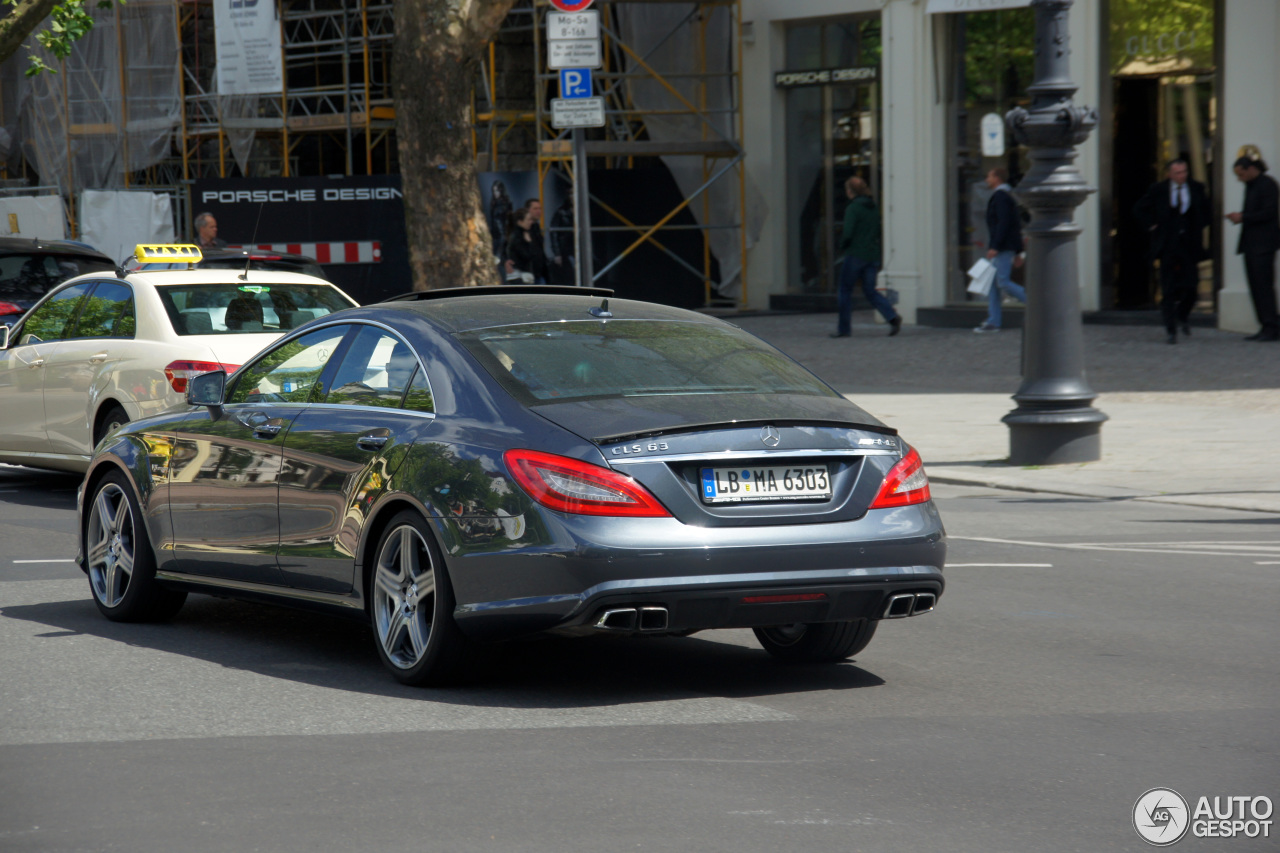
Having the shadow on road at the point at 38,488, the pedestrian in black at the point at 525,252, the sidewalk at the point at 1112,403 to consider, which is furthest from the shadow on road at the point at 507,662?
the pedestrian in black at the point at 525,252

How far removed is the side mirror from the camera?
287 inches

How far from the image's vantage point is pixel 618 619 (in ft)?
18.5

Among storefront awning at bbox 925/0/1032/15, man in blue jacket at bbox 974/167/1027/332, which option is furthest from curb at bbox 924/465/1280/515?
storefront awning at bbox 925/0/1032/15

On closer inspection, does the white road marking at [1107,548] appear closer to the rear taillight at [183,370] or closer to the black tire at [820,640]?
the black tire at [820,640]

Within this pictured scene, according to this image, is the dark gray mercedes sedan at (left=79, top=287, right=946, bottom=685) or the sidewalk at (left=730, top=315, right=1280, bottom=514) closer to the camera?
the dark gray mercedes sedan at (left=79, top=287, right=946, bottom=685)

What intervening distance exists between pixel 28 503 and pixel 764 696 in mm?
7588

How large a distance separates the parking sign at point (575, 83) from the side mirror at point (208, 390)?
7493mm

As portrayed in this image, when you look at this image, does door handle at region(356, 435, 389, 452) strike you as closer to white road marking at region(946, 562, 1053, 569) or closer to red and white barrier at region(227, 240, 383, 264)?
white road marking at region(946, 562, 1053, 569)

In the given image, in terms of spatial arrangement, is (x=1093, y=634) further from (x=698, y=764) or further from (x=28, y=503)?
(x=28, y=503)

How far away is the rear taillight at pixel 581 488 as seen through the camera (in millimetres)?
5617

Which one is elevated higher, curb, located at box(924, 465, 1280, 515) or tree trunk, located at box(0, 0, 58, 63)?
tree trunk, located at box(0, 0, 58, 63)

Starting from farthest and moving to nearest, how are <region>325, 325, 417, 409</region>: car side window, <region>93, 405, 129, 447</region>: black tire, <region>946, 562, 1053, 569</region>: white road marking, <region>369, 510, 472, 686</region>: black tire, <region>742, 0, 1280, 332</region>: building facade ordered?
<region>742, 0, 1280, 332</region>: building facade → <region>93, 405, 129, 447</region>: black tire → <region>946, 562, 1053, 569</region>: white road marking → <region>325, 325, 417, 409</region>: car side window → <region>369, 510, 472, 686</region>: black tire

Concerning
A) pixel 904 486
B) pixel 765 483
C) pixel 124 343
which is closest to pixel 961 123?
pixel 124 343

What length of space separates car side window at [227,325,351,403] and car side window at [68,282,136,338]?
4514 mm
